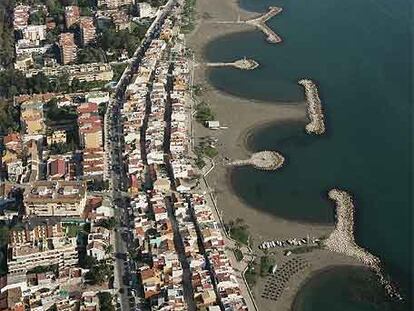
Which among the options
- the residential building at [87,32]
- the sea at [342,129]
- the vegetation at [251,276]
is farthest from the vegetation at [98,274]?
the residential building at [87,32]

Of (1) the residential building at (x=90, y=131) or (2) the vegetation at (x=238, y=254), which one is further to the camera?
(1) the residential building at (x=90, y=131)

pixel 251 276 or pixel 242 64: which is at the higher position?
pixel 242 64

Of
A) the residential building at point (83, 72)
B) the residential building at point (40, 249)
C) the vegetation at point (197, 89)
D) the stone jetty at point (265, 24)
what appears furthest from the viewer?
the stone jetty at point (265, 24)

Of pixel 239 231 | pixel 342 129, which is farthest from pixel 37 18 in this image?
pixel 239 231

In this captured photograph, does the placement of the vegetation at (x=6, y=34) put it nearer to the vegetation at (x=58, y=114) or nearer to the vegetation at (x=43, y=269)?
the vegetation at (x=58, y=114)

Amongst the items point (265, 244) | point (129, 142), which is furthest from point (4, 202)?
point (265, 244)

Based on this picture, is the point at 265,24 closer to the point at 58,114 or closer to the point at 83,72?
the point at 83,72
